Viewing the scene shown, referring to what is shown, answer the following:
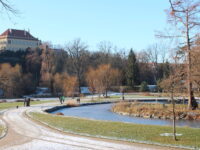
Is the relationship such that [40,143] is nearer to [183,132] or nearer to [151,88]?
[183,132]

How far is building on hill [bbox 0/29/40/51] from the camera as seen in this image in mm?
87500

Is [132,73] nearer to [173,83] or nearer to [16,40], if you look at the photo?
[16,40]

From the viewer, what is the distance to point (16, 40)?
89.4 meters

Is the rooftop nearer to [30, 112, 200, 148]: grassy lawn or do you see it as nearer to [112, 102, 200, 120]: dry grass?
[112, 102, 200, 120]: dry grass

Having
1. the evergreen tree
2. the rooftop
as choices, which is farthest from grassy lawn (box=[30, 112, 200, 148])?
the rooftop

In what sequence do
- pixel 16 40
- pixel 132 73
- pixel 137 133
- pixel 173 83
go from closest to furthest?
pixel 173 83
pixel 137 133
pixel 132 73
pixel 16 40

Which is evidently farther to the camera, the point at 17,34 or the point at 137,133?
the point at 17,34

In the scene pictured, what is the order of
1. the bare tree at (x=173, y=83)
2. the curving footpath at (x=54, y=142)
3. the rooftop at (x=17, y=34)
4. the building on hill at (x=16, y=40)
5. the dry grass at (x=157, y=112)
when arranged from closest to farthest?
the curving footpath at (x=54, y=142), the bare tree at (x=173, y=83), the dry grass at (x=157, y=112), the building on hill at (x=16, y=40), the rooftop at (x=17, y=34)

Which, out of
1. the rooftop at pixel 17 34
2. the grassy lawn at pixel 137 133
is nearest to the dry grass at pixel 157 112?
the grassy lawn at pixel 137 133

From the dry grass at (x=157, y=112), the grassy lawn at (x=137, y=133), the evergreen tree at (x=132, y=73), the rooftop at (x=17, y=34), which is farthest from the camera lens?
the rooftop at (x=17, y=34)

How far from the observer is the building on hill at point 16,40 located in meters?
87.5

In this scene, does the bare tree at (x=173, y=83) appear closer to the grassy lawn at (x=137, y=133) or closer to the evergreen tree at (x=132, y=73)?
the grassy lawn at (x=137, y=133)

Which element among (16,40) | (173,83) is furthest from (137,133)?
(16,40)

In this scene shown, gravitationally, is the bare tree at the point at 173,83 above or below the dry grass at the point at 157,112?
above
